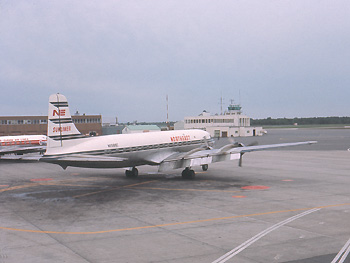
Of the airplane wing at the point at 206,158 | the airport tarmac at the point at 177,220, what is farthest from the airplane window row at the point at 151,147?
the airport tarmac at the point at 177,220

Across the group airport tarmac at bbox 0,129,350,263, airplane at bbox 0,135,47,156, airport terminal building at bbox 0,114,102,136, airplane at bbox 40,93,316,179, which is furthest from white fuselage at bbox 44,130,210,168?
airport terminal building at bbox 0,114,102,136

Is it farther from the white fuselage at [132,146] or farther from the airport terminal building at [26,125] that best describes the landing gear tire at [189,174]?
the airport terminal building at [26,125]

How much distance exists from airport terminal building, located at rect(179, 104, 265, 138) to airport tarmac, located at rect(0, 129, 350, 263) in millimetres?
92892

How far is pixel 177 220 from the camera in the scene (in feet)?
59.5

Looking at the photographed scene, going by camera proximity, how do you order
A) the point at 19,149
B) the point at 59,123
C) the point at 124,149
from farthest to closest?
the point at 19,149 < the point at 124,149 < the point at 59,123

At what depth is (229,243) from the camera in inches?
563

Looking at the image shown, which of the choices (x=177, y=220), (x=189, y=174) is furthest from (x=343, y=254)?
(x=189, y=174)

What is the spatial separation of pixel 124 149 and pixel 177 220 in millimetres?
13431

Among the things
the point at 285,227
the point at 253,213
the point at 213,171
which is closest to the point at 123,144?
the point at 213,171

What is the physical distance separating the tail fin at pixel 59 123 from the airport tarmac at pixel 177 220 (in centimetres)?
411

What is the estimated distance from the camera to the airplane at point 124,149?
89.4 feet

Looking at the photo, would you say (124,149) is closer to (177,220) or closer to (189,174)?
(189,174)

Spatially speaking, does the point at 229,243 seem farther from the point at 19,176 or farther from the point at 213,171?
the point at 19,176

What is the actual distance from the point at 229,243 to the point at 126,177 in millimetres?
21682
